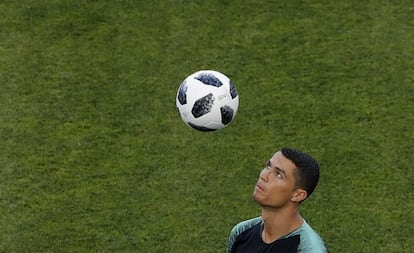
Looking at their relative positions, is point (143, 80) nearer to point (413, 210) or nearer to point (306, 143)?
point (306, 143)

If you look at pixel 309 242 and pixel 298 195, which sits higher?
pixel 298 195

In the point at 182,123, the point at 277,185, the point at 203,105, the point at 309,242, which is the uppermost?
the point at 277,185

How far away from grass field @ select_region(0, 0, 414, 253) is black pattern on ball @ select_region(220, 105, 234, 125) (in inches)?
58.9

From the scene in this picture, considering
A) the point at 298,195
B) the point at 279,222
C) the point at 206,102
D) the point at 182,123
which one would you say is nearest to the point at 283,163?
the point at 298,195

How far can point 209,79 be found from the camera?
7613 millimetres

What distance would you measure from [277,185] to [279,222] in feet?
0.76

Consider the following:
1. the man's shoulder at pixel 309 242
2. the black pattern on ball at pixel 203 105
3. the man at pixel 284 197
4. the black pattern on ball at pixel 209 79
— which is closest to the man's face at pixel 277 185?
the man at pixel 284 197

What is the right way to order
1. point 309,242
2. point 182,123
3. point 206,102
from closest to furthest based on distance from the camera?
point 309,242 → point 206,102 → point 182,123

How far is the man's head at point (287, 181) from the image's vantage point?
5906 mm

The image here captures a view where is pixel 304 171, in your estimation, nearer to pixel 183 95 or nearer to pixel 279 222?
pixel 279 222

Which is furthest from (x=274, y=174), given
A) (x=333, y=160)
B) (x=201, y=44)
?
(x=201, y=44)

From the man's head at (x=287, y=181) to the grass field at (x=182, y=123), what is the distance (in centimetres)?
274

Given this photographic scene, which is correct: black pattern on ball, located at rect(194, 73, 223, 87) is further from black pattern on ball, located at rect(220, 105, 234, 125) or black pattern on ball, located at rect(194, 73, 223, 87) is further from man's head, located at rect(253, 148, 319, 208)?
man's head, located at rect(253, 148, 319, 208)

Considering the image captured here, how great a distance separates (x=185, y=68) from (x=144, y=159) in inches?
61.5
